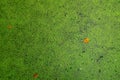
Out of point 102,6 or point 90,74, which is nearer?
point 90,74

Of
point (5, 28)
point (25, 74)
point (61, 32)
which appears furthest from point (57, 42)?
point (5, 28)

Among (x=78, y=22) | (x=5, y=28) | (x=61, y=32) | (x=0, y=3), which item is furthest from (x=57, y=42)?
(x=0, y=3)

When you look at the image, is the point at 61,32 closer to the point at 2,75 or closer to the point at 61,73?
the point at 61,73

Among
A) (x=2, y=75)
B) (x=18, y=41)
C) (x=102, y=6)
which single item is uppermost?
(x=102, y=6)

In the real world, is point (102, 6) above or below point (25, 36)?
above

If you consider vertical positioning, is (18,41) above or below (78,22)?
below

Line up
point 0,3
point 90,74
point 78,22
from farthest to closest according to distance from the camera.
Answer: point 0,3, point 78,22, point 90,74

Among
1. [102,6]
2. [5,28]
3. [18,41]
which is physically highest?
[102,6]

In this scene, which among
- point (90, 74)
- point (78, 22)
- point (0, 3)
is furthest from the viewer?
point (0, 3)

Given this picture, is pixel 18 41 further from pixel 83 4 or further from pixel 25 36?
pixel 83 4
